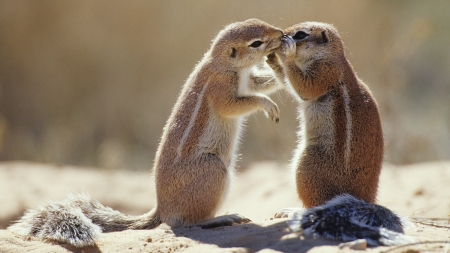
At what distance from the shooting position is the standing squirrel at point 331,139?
215 inches

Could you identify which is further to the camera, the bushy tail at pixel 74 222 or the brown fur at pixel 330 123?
the brown fur at pixel 330 123

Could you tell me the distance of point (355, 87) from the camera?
21.8ft

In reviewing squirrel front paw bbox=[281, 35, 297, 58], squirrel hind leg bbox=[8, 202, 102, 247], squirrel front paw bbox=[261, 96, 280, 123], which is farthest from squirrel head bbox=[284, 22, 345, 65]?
squirrel hind leg bbox=[8, 202, 102, 247]

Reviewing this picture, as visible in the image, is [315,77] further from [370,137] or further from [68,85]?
[68,85]

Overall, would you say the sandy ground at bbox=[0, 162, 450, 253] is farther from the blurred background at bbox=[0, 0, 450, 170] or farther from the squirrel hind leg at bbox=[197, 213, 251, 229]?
the blurred background at bbox=[0, 0, 450, 170]

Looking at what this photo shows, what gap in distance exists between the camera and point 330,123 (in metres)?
6.45

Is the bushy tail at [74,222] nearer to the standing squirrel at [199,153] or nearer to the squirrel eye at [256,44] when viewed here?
the standing squirrel at [199,153]

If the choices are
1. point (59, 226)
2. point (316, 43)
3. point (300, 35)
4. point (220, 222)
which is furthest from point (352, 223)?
point (59, 226)

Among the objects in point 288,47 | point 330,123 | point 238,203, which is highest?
point 288,47

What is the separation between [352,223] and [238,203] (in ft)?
17.6

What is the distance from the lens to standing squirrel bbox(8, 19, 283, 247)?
620 cm

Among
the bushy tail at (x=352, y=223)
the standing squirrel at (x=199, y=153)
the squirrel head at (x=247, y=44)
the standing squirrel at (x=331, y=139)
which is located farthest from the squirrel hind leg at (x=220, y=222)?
the squirrel head at (x=247, y=44)

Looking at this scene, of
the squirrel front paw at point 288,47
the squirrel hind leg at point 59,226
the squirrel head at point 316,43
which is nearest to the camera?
the squirrel hind leg at point 59,226

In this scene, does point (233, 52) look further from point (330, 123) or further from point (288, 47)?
point (330, 123)
